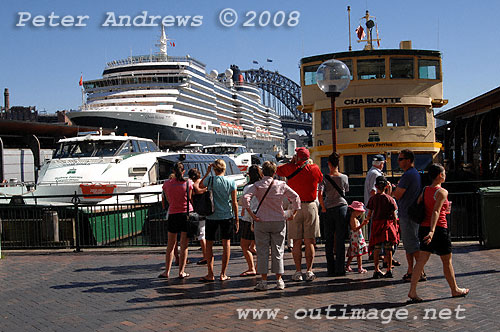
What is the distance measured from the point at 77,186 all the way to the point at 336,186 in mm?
11182

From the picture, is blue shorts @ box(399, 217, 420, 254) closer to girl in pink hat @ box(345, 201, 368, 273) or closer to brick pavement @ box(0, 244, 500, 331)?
brick pavement @ box(0, 244, 500, 331)

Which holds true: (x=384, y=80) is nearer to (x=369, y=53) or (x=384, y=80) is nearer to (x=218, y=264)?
(x=369, y=53)

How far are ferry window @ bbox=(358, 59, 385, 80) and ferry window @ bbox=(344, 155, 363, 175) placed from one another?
2.83 meters

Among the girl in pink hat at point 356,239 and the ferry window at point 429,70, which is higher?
the ferry window at point 429,70

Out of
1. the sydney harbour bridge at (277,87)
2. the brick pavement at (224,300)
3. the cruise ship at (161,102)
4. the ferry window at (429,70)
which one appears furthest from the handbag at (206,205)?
the sydney harbour bridge at (277,87)

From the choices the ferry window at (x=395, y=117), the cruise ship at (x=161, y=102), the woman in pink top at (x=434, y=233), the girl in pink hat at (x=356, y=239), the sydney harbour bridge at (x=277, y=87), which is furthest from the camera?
the sydney harbour bridge at (x=277, y=87)

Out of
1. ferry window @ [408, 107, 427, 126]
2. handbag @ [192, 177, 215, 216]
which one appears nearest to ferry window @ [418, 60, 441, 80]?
Result: ferry window @ [408, 107, 427, 126]

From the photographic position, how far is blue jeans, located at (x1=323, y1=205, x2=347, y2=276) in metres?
7.69

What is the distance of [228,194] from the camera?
7.76 m

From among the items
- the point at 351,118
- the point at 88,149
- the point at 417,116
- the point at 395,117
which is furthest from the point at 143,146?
the point at 417,116

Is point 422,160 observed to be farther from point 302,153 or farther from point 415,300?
point 415,300

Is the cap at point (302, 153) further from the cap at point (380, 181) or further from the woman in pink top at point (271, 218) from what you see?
the cap at point (380, 181)

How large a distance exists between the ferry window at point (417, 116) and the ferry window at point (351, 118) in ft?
5.88

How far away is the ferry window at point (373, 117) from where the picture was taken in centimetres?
1761
